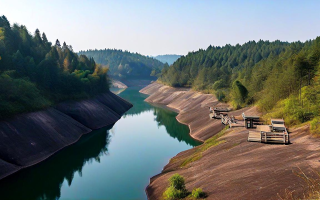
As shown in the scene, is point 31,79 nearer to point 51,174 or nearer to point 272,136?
point 51,174

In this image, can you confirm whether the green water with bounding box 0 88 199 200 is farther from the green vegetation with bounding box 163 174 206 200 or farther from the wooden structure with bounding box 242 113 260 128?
the wooden structure with bounding box 242 113 260 128

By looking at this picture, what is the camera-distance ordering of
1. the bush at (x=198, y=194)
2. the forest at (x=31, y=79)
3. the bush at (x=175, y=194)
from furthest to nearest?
the forest at (x=31, y=79), the bush at (x=175, y=194), the bush at (x=198, y=194)

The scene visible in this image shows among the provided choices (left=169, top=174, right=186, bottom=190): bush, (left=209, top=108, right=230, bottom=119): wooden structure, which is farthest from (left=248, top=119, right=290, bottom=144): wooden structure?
(left=209, top=108, right=230, bottom=119): wooden structure

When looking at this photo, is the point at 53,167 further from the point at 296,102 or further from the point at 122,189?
the point at 296,102

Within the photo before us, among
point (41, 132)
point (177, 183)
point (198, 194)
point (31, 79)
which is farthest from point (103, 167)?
point (31, 79)

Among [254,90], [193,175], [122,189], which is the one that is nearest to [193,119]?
[254,90]

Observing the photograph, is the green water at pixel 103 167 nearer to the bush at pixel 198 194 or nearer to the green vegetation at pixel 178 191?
the green vegetation at pixel 178 191

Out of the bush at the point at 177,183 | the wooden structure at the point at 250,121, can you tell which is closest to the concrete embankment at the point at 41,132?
the bush at the point at 177,183

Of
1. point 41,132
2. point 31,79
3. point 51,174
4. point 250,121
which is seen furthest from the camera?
point 31,79
